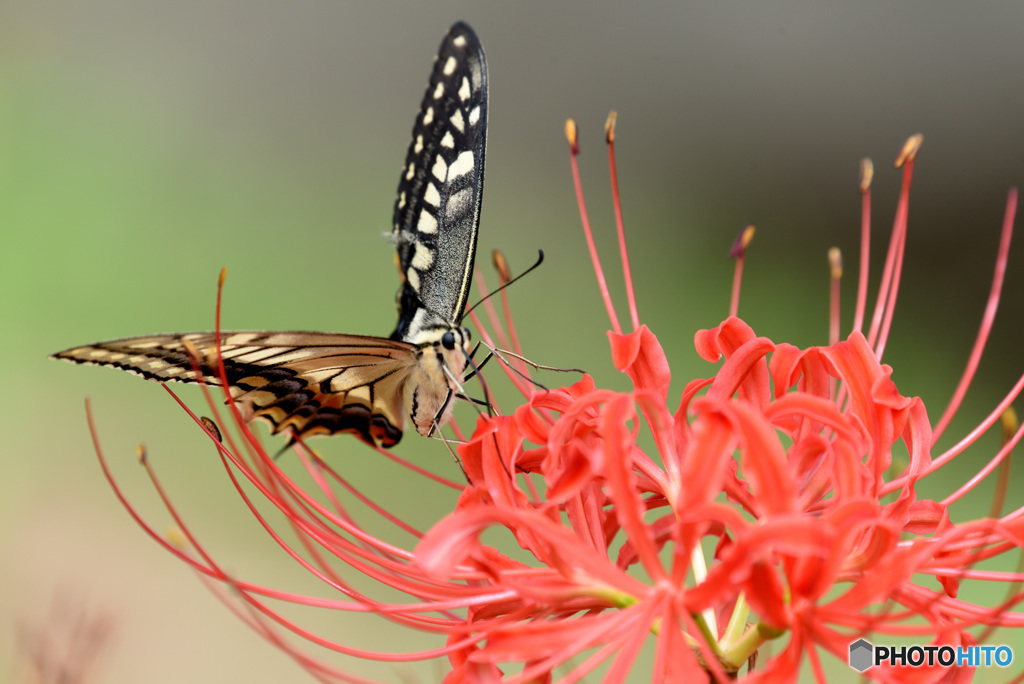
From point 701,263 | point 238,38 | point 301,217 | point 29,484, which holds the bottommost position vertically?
point 29,484

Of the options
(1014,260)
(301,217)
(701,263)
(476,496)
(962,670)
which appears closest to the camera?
(962,670)

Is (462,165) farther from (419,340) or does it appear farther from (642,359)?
(642,359)

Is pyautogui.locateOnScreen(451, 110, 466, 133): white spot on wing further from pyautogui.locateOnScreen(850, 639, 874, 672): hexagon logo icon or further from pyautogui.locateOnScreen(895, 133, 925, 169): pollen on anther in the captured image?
pyautogui.locateOnScreen(850, 639, 874, 672): hexagon logo icon

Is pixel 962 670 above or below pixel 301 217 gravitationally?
below

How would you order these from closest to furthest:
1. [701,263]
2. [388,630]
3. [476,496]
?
[476,496] → [388,630] → [701,263]

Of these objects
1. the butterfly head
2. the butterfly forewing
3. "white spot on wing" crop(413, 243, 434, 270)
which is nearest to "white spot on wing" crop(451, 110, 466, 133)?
the butterfly forewing

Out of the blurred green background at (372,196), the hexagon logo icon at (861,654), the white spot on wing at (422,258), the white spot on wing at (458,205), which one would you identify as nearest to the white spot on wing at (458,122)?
the white spot on wing at (458,205)

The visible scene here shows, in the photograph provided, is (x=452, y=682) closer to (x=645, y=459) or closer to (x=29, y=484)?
(x=645, y=459)

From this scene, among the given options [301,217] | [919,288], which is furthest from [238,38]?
[919,288]

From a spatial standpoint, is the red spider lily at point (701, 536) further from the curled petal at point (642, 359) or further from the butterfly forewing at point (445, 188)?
the butterfly forewing at point (445, 188)

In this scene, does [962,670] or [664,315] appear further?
[664,315]
